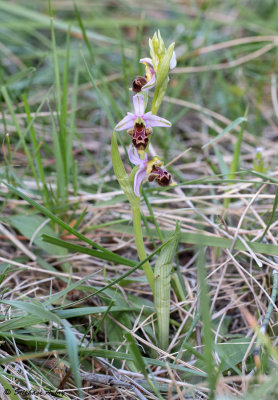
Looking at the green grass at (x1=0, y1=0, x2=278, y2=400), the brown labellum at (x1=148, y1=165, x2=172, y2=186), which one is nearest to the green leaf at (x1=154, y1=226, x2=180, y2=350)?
the green grass at (x1=0, y1=0, x2=278, y2=400)

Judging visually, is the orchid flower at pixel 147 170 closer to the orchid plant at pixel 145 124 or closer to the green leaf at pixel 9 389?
the orchid plant at pixel 145 124

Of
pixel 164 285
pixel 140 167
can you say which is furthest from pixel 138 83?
pixel 164 285

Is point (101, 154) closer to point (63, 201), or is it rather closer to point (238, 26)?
point (63, 201)

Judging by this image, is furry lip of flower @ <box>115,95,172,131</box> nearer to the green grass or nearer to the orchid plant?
the orchid plant

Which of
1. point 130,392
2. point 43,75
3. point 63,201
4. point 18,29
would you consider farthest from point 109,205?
point 18,29

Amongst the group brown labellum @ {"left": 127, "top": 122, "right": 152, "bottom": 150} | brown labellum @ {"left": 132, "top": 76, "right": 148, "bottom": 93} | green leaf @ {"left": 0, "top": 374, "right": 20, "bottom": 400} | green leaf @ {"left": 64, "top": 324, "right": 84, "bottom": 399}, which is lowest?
green leaf @ {"left": 0, "top": 374, "right": 20, "bottom": 400}
